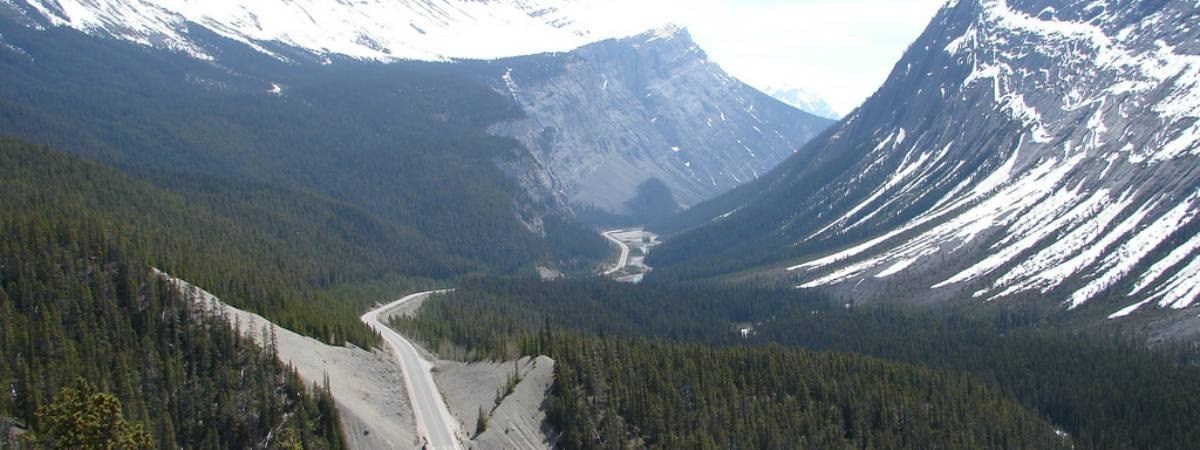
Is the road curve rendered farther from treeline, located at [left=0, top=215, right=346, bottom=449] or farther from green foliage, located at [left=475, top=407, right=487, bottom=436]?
treeline, located at [left=0, top=215, right=346, bottom=449]

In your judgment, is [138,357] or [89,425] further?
[138,357]

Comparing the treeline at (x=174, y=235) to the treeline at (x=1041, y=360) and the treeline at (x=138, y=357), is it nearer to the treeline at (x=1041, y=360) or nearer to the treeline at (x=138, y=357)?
the treeline at (x=138, y=357)

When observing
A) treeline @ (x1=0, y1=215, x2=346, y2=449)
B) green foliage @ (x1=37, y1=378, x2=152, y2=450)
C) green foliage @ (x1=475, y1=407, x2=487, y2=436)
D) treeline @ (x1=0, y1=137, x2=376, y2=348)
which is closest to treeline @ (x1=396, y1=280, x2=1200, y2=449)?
green foliage @ (x1=475, y1=407, x2=487, y2=436)

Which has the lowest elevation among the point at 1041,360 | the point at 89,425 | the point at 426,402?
the point at 426,402

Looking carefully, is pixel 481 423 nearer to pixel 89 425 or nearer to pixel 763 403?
pixel 763 403

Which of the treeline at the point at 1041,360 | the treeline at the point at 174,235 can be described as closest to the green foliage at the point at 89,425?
the treeline at the point at 174,235

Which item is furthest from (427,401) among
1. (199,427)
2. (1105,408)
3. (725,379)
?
(1105,408)

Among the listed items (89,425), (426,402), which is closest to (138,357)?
(426,402)
